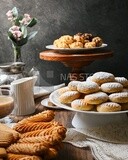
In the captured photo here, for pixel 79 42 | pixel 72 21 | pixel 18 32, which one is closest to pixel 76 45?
pixel 79 42

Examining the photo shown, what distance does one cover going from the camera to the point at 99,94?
2.30 ft

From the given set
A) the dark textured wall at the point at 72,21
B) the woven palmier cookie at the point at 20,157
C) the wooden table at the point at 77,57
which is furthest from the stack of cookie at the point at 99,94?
the dark textured wall at the point at 72,21

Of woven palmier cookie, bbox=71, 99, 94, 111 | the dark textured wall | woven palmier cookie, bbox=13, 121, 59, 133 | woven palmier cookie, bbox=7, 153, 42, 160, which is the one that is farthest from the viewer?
the dark textured wall

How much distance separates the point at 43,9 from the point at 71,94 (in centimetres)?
83

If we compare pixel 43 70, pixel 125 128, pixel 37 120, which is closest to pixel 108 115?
pixel 125 128

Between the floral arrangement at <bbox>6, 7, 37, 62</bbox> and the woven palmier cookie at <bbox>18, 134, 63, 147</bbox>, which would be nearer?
the woven palmier cookie at <bbox>18, 134, 63, 147</bbox>

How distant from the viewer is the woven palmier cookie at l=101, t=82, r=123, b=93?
0.72m

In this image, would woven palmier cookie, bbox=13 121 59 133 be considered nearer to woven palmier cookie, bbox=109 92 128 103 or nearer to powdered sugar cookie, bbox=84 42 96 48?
woven palmier cookie, bbox=109 92 128 103

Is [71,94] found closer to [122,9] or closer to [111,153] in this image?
[111,153]

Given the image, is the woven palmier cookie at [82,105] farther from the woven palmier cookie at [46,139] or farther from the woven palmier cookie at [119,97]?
the woven palmier cookie at [46,139]

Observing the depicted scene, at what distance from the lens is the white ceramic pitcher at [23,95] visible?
879mm

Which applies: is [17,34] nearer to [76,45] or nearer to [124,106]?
[76,45]

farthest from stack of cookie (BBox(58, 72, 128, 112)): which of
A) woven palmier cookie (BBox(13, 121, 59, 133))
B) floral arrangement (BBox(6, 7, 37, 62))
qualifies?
floral arrangement (BBox(6, 7, 37, 62))

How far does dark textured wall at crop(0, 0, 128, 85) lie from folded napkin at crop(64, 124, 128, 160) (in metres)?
0.81
